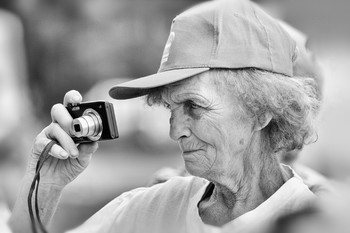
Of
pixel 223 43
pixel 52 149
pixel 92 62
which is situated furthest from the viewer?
pixel 92 62

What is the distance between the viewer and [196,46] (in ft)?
5.20

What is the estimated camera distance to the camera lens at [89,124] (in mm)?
1623

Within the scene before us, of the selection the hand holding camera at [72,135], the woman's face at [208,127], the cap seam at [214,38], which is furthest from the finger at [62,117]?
the cap seam at [214,38]

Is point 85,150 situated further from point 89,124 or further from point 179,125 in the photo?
point 179,125

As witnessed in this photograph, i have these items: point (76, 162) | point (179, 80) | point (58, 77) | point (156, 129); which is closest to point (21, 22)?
point (58, 77)

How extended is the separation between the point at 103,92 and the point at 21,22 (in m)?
0.80

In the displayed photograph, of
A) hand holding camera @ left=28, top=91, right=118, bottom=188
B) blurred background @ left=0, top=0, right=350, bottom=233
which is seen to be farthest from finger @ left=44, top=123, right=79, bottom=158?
blurred background @ left=0, top=0, right=350, bottom=233

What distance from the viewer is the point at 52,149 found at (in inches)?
66.2

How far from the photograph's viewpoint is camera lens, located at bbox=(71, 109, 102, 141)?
1623mm

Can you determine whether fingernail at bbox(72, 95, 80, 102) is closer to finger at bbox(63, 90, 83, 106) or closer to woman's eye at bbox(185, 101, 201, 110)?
finger at bbox(63, 90, 83, 106)

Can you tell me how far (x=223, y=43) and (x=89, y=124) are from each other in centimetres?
40

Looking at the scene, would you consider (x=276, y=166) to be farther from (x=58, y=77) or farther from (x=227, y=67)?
(x=58, y=77)

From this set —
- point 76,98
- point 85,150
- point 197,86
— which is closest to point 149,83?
point 197,86

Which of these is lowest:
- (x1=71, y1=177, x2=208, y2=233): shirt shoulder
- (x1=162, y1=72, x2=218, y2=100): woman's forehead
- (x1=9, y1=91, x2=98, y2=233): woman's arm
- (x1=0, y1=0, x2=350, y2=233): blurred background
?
(x1=0, y1=0, x2=350, y2=233): blurred background
